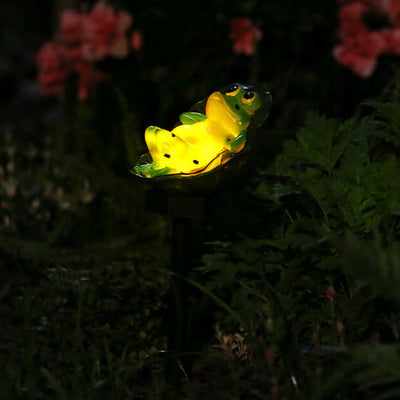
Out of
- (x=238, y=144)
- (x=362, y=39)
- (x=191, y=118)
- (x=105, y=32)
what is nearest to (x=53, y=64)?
(x=105, y=32)

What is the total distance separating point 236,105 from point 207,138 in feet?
0.47

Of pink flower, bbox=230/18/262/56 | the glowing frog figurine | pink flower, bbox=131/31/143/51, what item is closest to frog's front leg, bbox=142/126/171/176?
the glowing frog figurine

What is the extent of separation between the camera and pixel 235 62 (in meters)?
4.61

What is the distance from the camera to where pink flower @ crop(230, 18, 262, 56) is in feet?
14.3

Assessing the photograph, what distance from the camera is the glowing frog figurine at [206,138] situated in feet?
7.14

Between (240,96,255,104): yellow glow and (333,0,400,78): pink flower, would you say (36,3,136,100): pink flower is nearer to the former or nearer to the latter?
(333,0,400,78): pink flower

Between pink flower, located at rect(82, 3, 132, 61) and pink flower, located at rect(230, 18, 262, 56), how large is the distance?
747mm

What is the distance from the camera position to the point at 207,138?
2.21 meters

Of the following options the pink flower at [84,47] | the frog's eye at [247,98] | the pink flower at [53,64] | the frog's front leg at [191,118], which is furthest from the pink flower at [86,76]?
the frog's eye at [247,98]

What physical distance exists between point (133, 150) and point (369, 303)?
2.12m

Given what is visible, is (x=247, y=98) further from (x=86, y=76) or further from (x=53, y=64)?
(x=53, y=64)

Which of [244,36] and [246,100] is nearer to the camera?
[246,100]

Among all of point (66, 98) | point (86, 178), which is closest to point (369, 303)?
point (86, 178)

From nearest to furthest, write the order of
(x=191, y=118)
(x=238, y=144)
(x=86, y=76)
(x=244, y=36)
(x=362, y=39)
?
1. (x=238, y=144)
2. (x=191, y=118)
3. (x=362, y=39)
4. (x=244, y=36)
5. (x=86, y=76)
